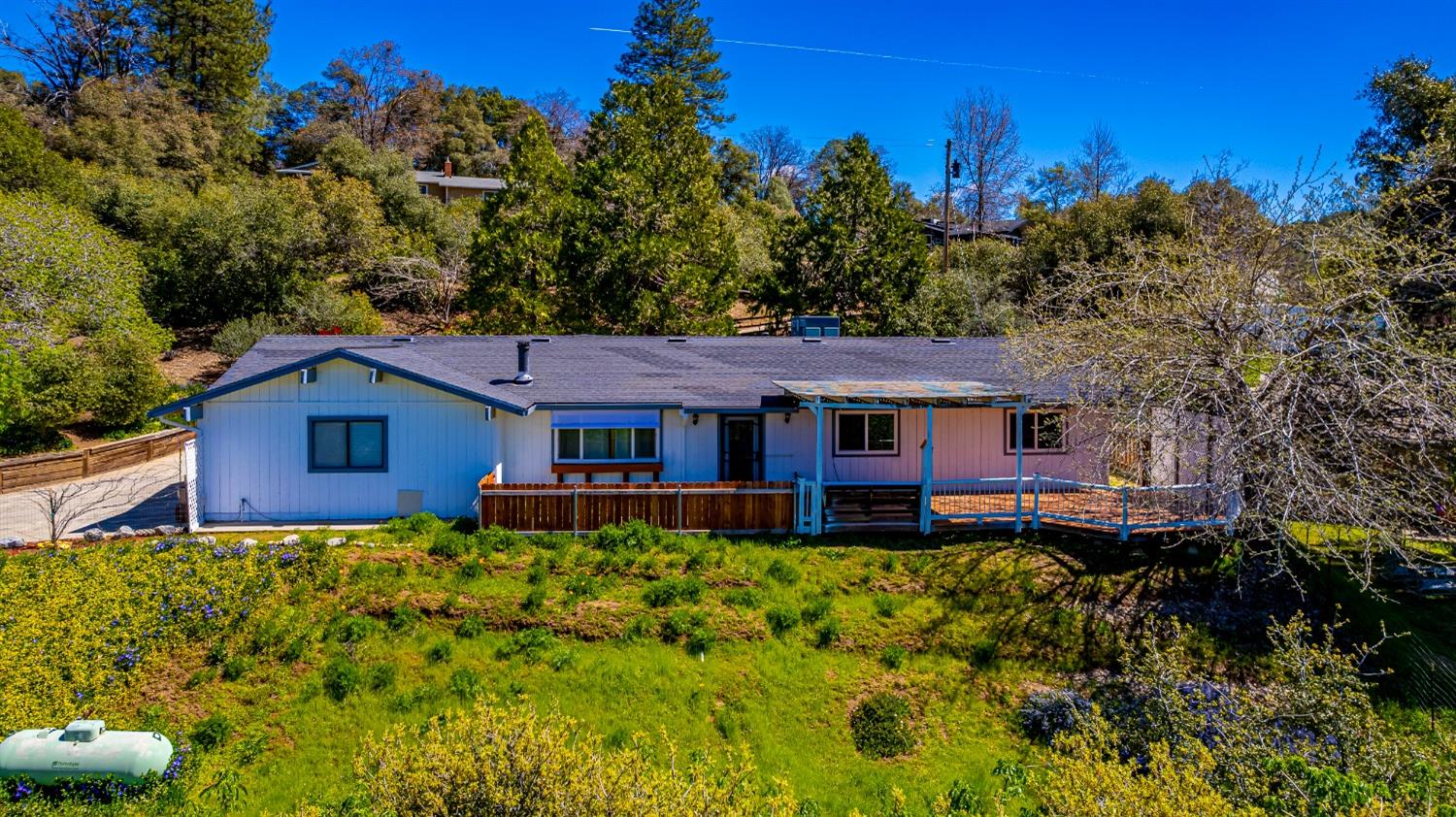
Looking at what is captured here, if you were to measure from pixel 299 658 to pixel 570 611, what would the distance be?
12.2 ft

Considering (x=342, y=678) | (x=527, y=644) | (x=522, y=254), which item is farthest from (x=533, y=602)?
(x=522, y=254)

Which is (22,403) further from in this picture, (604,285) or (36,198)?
(604,285)

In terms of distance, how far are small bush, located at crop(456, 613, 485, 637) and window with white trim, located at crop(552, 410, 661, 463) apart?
5.08m

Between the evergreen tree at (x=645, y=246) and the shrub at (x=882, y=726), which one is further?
the evergreen tree at (x=645, y=246)

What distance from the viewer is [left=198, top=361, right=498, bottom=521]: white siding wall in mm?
15562

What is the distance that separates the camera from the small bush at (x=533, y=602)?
490 inches

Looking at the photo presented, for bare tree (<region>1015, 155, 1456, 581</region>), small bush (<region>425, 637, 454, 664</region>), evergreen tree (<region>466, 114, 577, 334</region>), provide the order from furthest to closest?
evergreen tree (<region>466, 114, 577, 334</region>) < bare tree (<region>1015, 155, 1456, 581</region>) < small bush (<region>425, 637, 454, 664</region>)

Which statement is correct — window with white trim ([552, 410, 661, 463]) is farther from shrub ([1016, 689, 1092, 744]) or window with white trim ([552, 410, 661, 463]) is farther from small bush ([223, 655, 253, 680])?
shrub ([1016, 689, 1092, 744])

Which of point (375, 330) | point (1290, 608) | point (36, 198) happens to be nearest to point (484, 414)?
point (1290, 608)

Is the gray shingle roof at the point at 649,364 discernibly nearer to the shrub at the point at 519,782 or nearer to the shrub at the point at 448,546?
the shrub at the point at 448,546

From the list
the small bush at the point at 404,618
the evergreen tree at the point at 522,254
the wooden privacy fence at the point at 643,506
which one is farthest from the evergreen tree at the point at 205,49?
the small bush at the point at 404,618

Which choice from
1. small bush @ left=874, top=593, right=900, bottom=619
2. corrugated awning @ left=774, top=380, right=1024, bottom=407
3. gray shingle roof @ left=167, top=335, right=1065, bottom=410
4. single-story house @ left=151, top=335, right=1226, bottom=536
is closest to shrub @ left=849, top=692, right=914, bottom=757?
small bush @ left=874, top=593, right=900, bottom=619

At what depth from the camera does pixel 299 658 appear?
11062 mm

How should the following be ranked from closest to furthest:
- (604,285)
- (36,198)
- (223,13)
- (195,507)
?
(195,507)
(36,198)
(604,285)
(223,13)
